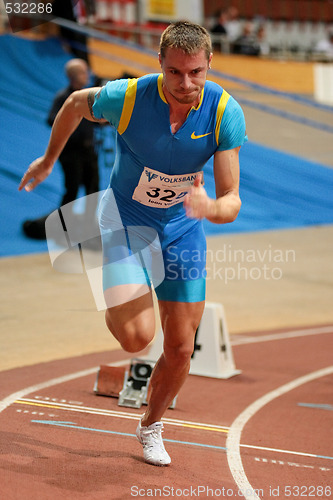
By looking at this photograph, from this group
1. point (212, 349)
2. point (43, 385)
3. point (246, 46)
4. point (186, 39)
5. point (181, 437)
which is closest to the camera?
point (186, 39)

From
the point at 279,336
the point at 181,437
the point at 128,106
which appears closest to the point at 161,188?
the point at 128,106

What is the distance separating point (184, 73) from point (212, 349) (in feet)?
11.1

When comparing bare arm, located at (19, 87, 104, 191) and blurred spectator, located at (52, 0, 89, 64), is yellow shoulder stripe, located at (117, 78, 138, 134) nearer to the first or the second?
bare arm, located at (19, 87, 104, 191)

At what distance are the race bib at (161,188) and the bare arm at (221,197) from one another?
0.54 feet

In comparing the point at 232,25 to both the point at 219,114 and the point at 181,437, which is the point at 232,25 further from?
the point at 219,114

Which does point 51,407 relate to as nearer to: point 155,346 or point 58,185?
point 155,346

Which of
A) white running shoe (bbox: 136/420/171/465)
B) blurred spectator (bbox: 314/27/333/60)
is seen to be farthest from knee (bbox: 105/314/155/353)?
blurred spectator (bbox: 314/27/333/60)

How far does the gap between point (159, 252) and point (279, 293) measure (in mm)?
5567

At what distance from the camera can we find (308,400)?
6258 mm

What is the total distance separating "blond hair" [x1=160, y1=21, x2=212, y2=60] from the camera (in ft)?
13.0

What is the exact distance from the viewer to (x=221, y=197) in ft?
13.3

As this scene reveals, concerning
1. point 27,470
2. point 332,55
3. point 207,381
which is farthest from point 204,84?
point 332,55

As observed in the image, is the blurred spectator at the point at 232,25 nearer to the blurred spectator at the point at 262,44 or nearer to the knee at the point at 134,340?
the blurred spectator at the point at 262,44

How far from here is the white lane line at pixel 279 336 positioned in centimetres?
801
